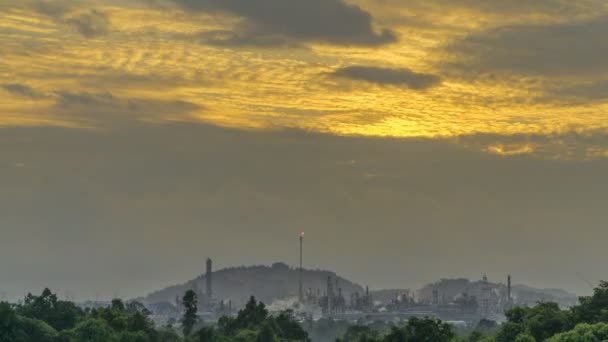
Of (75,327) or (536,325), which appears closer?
(536,325)

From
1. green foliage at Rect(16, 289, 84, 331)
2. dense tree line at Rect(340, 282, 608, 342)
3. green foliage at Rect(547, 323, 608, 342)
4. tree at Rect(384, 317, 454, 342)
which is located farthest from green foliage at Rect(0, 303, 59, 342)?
green foliage at Rect(547, 323, 608, 342)

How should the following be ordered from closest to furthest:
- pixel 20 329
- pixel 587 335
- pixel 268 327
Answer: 1. pixel 587 335
2. pixel 20 329
3. pixel 268 327

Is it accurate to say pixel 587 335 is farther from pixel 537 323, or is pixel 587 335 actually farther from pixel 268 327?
pixel 268 327

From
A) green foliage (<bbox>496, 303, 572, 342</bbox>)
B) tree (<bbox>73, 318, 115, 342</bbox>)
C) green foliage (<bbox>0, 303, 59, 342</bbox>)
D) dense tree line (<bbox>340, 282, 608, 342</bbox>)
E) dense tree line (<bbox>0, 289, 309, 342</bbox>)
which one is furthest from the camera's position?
tree (<bbox>73, 318, 115, 342</bbox>)

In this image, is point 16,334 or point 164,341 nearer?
point 16,334

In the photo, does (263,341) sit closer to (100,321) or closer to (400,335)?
(100,321)

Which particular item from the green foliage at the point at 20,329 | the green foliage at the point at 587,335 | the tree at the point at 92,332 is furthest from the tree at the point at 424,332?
the green foliage at the point at 20,329

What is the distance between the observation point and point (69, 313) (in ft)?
577

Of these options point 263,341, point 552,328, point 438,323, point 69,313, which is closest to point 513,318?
point 552,328

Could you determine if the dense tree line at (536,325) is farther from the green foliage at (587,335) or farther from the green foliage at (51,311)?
the green foliage at (51,311)

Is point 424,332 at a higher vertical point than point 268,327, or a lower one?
lower

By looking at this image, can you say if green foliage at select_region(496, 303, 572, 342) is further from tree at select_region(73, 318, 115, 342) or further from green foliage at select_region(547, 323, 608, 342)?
tree at select_region(73, 318, 115, 342)

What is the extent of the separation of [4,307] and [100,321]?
15988 millimetres

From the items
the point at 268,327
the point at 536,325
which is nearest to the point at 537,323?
the point at 536,325
